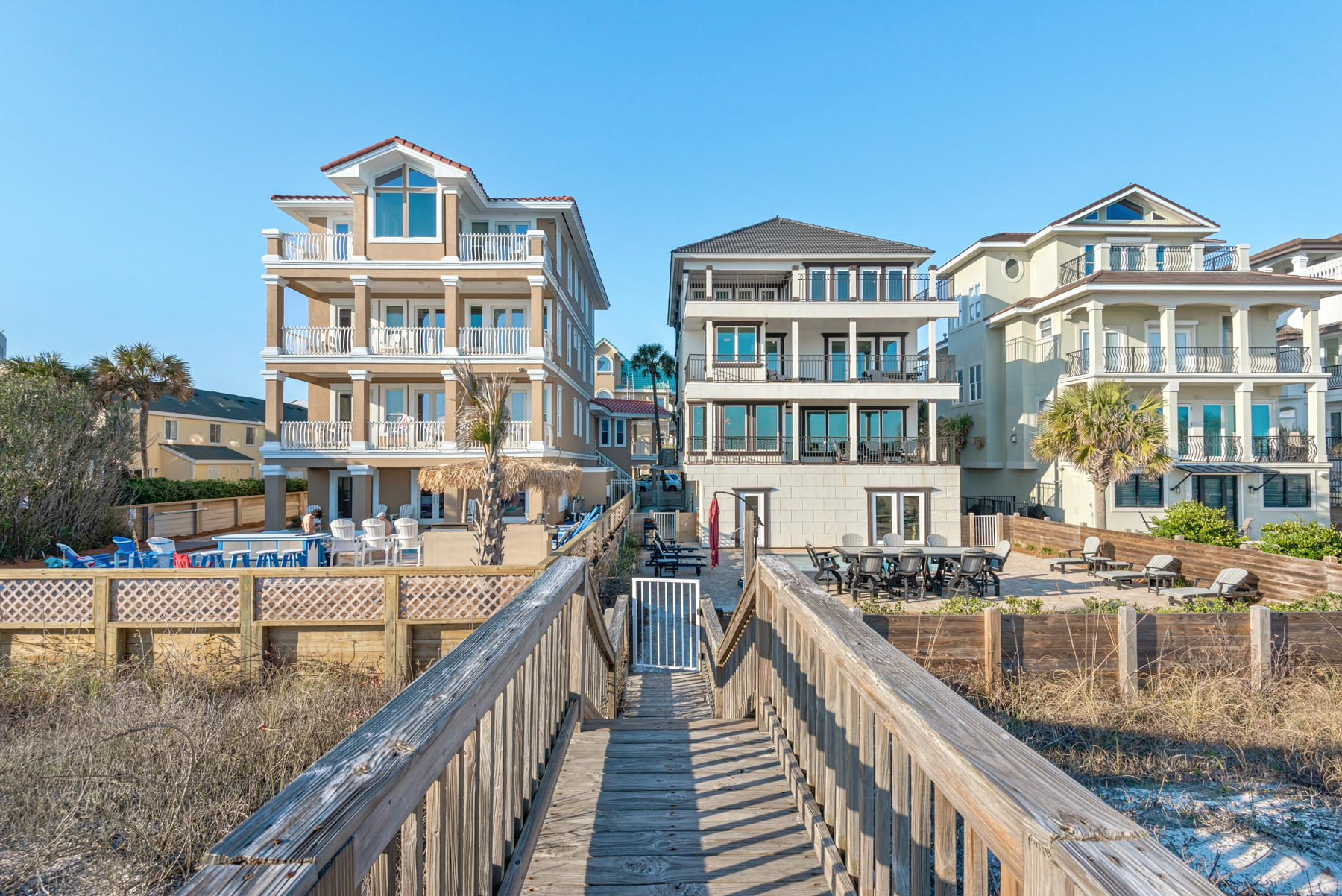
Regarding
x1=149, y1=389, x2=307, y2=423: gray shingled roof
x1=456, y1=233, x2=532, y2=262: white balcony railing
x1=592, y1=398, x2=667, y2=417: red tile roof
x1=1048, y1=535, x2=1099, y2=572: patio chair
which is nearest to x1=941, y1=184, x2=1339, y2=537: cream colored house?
x1=1048, y1=535, x2=1099, y2=572: patio chair

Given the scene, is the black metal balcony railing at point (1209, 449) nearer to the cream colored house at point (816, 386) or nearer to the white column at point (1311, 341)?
the white column at point (1311, 341)

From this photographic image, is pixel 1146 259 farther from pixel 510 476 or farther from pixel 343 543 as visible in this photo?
pixel 343 543

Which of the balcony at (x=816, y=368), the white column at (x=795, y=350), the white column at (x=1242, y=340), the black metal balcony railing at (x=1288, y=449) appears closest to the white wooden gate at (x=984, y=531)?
the balcony at (x=816, y=368)

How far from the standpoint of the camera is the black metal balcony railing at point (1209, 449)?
940 inches

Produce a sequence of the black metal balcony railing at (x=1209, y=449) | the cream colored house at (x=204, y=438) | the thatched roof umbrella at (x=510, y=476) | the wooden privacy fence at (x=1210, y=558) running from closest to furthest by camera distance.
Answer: the wooden privacy fence at (x=1210, y=558)
the thatched roof umbrella at (x=510, y=476)
the black metal balcony railing at (x=1209, y=449)
the cream colored house at (x=204, y=438)

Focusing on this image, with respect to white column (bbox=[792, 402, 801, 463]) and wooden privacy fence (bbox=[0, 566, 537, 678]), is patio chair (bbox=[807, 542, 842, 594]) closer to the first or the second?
wooden privacy fence (bbox=[0, 566, 537, 678])

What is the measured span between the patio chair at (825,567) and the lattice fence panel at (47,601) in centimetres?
1214

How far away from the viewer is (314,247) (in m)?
20.8

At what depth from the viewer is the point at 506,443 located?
69.2 ft

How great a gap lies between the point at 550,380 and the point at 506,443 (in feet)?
9.62

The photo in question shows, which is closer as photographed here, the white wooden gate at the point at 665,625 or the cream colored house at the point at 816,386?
the white wooden gate at the point at 665,625

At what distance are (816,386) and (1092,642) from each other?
→ 16.4 metres

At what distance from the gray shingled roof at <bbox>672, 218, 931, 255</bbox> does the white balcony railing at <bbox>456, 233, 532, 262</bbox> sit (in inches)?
279

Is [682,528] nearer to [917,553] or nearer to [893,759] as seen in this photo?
[917,553]
